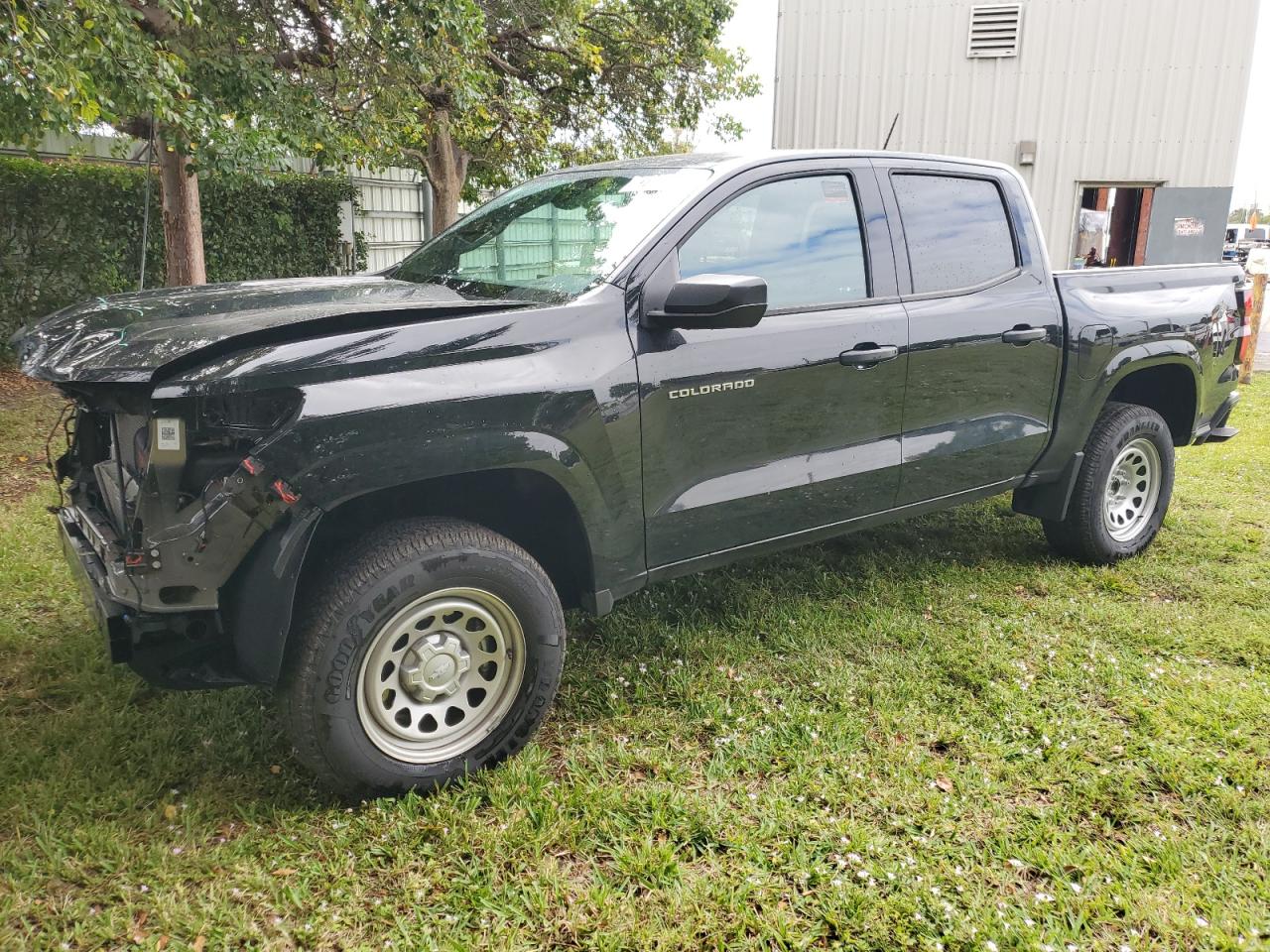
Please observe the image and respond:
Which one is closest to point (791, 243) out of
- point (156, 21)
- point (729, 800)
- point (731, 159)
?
point (731, 159)

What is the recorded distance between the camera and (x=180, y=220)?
26.8 ft

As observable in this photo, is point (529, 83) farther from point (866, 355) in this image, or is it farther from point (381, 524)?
point (381, 524)

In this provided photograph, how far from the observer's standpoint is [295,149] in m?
7.27

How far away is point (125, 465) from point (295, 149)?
536cm

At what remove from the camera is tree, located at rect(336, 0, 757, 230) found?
7621mm

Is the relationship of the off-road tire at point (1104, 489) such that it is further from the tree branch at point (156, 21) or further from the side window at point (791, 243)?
the tree branch at point (156, 21)

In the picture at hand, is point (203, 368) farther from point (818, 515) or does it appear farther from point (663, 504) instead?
point (818, 515)

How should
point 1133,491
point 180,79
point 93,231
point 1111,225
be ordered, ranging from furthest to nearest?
point 1111,225 < point 93,231 < point 180,79 < point 1133,491

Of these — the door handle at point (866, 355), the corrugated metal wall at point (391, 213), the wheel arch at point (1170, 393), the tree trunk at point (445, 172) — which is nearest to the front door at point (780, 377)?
the door handle at point (866, 355)

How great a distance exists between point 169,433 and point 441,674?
1024 mm

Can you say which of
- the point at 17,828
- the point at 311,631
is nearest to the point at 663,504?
the point at 311,631

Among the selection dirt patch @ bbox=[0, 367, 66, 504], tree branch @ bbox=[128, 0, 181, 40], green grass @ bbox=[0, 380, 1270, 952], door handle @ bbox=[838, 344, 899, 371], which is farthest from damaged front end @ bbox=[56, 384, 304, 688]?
tree branch @ bbox=[128, 0, 181, 40]

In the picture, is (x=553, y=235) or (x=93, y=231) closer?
(x=553, y=235)

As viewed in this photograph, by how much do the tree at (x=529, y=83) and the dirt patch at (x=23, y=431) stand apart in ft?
11.5
